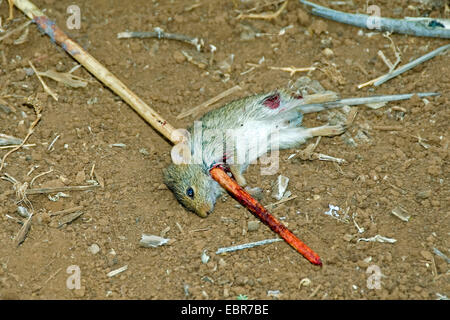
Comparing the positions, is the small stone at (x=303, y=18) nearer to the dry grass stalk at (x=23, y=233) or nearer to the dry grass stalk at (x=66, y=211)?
the dry grass stalk at (x=66, y=211)

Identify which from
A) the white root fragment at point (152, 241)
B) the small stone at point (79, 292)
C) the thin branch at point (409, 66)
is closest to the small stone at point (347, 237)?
the white root fragment at point (152, 241)

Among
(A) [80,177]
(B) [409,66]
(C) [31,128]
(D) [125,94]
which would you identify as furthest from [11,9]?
(B) [409,66]

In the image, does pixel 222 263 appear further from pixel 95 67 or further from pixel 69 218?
pixel 95 67

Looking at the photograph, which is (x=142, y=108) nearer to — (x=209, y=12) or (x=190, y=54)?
(x=190, y=54)

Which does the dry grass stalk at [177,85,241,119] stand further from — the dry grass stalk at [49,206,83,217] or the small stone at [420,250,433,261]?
the small stone at [420,250,433,261]

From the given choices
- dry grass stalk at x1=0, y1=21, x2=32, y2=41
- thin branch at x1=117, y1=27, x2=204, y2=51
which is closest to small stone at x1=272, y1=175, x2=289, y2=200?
thin branch at x1=117, y1=27, x2=204, y2=51

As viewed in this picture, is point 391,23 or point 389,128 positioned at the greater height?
point 391,23
